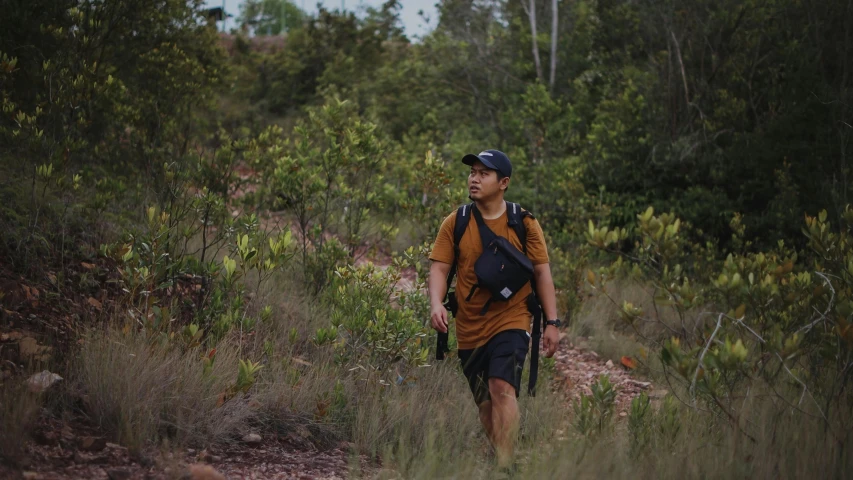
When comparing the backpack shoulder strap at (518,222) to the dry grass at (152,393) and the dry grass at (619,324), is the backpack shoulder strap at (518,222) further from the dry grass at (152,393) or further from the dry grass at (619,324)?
the dry grass at (619,324)

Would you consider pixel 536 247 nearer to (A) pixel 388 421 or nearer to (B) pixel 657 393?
(A) pixel 388 421

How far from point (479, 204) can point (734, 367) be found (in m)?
1.76

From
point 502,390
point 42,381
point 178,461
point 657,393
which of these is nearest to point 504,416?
point 502,390

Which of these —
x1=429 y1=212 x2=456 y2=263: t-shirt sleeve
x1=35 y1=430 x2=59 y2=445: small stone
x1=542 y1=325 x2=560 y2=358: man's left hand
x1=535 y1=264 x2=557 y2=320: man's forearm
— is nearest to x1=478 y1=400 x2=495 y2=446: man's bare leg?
x1=542 y1=325 x2=560 y2=358: man's left hand

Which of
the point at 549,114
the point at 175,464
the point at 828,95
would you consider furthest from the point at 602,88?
the point at 175,464

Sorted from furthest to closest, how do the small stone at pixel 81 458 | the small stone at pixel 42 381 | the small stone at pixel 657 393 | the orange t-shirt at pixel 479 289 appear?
the small stone at pixel 657 393 → the orange t-shirt at pixel 479 289 → the small stone at pixel 42 381 → the small stone at pixel 81 458

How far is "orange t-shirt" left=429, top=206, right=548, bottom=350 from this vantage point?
14.5 ft

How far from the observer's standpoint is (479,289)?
445 centimetres

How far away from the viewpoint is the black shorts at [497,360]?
168 inches

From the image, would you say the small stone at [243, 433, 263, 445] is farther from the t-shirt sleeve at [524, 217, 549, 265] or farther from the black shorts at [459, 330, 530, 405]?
the t-shirt sleeve at [524, 217, 549, 265]

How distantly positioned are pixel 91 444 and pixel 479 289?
2292mm

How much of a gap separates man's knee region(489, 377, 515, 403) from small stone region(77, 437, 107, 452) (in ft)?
7.07

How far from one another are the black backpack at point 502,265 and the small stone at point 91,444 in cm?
197

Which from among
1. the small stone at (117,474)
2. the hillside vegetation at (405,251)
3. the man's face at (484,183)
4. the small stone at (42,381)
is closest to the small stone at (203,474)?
the small stone at (117,474)
